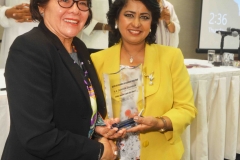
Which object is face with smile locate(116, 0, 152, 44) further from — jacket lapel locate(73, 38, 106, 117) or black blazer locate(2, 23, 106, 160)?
black blazer locate(2, 23, 106, 160)

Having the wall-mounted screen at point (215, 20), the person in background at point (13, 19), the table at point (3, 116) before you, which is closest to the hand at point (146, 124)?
the table at point (3, 116)

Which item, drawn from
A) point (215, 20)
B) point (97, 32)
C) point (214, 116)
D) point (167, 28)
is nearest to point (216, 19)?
point (215, 20)

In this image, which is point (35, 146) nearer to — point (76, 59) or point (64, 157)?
point (64, 157)

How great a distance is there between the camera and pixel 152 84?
1228 millimetres

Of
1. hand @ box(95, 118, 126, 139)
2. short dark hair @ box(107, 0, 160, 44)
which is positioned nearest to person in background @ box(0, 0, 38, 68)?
short dark hair @ box(107, 0, 160, 44)

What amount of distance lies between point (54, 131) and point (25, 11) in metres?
1.04

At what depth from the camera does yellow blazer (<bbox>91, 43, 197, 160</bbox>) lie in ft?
4.01

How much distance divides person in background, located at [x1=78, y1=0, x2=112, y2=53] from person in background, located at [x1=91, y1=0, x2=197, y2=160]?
0.70 metres

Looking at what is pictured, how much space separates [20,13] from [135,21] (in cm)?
78

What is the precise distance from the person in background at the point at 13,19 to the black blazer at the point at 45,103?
822 mm

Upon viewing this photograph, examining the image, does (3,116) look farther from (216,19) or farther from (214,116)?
(216,19)

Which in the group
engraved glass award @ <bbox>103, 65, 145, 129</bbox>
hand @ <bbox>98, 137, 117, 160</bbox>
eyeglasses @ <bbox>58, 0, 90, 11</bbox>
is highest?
eyeglasses @ <bbox>58, 0, 90, 11</bbox>

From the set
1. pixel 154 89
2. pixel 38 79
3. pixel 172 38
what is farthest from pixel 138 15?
pixel 172 38

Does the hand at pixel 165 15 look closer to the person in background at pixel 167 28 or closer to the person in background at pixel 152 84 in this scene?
the person in background at pixel 167 28
